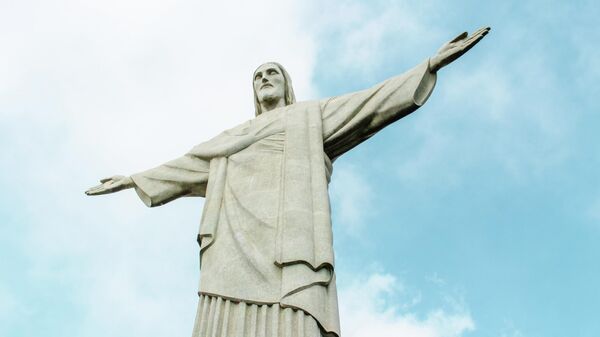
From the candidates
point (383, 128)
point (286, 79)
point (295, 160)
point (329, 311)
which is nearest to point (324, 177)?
point (295, 160)

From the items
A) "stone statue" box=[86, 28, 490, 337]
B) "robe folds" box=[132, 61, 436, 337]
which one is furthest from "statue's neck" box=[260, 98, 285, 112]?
"robe folds" box=[132, 61, 436, 337]

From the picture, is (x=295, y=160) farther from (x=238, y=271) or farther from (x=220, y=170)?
(x=238, y=271)

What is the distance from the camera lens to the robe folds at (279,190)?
8.73 meters

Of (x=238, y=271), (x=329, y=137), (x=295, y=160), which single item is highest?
(x=329, y=137)

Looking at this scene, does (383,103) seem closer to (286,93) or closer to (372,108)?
(372,108)

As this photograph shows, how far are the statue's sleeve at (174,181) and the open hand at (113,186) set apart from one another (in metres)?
0.16

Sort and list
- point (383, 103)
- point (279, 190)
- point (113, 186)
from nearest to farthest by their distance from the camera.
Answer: point (279, 190) < point (383, 103) < point (113, 186)

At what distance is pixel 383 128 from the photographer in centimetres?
1099

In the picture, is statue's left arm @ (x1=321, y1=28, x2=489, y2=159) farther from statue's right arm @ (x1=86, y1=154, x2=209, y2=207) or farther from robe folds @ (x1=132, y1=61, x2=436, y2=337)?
statue's right arm @ (x1=86, y1=154, x2=209, y2=207)

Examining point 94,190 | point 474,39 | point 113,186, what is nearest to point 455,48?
point 474,39

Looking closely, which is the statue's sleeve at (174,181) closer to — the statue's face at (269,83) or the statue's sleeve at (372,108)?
the statue's face at (269,83)

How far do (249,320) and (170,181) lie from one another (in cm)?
357

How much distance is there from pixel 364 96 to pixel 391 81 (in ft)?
1.44

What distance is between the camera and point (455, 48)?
1045cm
